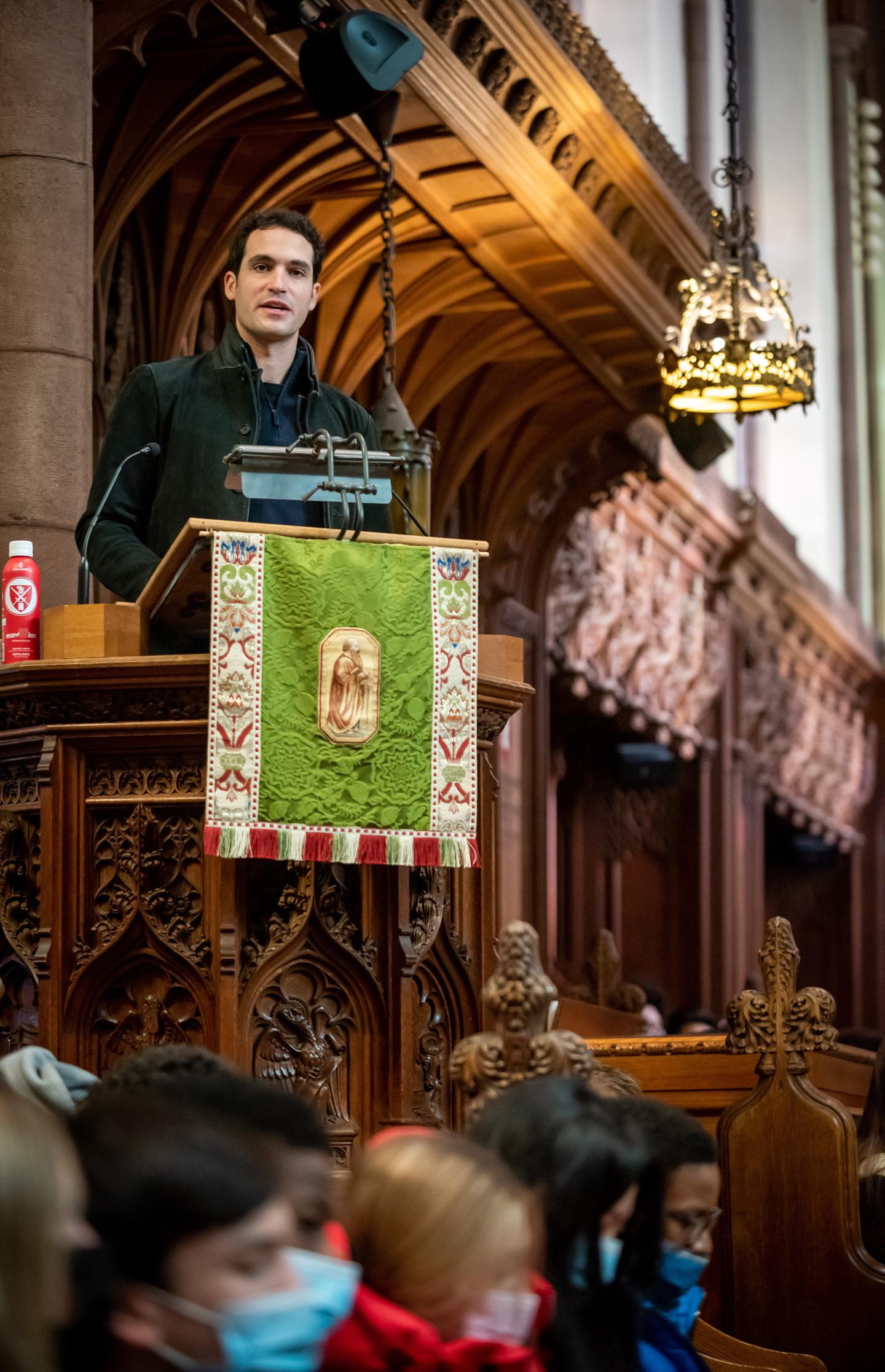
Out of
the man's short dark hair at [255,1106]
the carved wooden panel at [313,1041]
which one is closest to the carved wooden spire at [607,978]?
the carved wooden panel at [313,1041]

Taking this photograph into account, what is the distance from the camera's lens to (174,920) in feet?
15.4

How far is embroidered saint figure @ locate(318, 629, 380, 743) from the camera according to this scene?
15.5 feet

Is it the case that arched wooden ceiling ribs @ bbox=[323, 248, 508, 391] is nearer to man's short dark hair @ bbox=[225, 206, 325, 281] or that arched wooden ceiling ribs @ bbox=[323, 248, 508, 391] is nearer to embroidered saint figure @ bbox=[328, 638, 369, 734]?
man's short dark hair @ bbox=[225, 206, 325, 281]

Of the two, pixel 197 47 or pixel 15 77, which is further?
pixel 197 47

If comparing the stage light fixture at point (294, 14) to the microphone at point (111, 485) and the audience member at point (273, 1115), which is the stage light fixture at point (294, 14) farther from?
the audience member at point (273, 1115)

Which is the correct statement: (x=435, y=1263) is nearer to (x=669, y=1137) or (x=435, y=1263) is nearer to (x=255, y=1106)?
(x=255, y=1106)

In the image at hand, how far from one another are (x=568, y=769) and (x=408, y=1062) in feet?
33.3

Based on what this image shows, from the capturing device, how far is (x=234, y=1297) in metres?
2.54

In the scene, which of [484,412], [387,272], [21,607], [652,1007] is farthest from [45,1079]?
[652,1007]

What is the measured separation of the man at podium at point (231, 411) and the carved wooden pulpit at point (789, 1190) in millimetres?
1577

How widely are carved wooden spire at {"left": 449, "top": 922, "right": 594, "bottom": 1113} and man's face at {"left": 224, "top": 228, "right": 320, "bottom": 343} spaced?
1.95 m

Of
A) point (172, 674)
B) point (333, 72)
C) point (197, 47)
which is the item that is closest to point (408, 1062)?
point (172, 674)

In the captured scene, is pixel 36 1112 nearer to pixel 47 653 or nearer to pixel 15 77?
pixel 47 653

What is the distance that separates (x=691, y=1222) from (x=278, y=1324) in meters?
1.27
